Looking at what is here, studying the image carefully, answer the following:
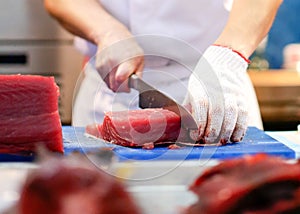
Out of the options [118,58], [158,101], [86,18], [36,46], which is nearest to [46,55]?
[36,46]

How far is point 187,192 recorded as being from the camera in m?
0.42

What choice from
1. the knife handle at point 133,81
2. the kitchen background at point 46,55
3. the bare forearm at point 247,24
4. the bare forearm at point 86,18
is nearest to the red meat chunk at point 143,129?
the knife handle at point 133,81

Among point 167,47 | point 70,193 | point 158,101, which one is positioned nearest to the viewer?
point 70,193

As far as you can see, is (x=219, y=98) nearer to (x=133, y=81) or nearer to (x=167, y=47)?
(x=133, y=81)

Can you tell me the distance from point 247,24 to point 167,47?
26 centimetres

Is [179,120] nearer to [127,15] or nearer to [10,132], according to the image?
[10,132]

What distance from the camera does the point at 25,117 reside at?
1153 mm

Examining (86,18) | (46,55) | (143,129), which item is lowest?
(46,55)

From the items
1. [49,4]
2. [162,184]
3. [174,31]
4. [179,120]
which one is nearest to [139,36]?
[174,31]

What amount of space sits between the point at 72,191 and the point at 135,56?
1279 millimetres

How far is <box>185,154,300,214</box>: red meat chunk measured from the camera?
1.18 feet

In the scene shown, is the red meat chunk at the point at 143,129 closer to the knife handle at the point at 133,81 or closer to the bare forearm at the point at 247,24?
the knife handle at the point at 133,81

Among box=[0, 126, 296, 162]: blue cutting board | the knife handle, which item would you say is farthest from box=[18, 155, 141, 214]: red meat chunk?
the knife handle

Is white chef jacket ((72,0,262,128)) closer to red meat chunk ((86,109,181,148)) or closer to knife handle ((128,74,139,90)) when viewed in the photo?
knife handle ((128,74,139,90))
